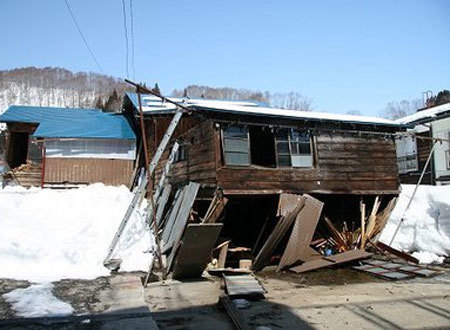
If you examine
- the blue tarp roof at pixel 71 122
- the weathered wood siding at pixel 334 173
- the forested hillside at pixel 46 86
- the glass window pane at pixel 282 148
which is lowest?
the weathered wood siding at pixel 334 173

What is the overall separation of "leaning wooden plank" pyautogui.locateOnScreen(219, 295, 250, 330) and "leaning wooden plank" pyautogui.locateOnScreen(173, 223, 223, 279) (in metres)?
2.28

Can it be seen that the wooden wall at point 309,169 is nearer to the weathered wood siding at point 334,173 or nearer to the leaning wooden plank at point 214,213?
the weathered wood siding at point 334,173

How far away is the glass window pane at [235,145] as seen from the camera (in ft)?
41.4

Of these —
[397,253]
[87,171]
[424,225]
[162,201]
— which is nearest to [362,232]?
[397,253]

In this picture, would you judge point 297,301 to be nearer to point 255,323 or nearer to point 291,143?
point 255,323

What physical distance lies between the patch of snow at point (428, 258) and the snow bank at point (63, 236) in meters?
9.90

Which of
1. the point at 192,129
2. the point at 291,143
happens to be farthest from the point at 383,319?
the point at 192,129

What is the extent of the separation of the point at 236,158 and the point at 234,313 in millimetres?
6354

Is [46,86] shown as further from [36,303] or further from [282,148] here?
[36,303]

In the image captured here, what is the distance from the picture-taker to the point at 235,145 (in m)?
12.8

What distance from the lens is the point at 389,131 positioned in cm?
1565

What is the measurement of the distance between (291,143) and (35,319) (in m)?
10.1

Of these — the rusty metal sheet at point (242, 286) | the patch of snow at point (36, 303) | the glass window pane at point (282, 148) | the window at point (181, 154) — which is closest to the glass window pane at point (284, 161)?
the glass window pane at point (282, 148)

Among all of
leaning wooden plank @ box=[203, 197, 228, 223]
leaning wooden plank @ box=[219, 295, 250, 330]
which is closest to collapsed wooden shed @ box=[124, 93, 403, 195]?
leaning wooden plank @ box=[203, 197, 228, 223]
